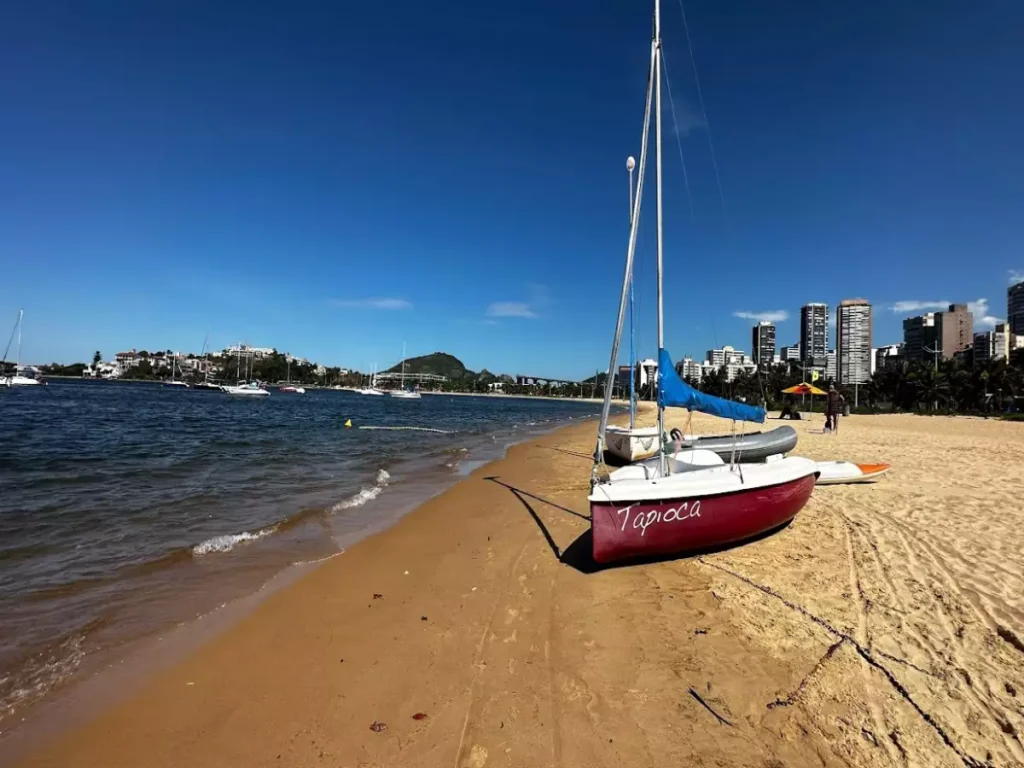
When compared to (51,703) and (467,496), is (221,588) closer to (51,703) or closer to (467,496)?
(51,703)

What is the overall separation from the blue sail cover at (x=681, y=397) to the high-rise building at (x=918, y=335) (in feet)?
370

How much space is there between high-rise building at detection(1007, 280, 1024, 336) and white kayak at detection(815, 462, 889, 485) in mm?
112915

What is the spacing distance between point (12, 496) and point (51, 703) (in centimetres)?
944

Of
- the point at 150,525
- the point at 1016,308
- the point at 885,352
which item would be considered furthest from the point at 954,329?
the point at 150,525

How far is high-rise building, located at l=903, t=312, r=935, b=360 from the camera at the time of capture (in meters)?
98.7

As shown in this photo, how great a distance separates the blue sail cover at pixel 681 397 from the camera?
27.6ft

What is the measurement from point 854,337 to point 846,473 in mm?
112601

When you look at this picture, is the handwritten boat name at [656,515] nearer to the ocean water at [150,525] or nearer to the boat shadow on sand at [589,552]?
the boat shadow on sand at [589,552]

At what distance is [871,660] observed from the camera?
4137 millimetres

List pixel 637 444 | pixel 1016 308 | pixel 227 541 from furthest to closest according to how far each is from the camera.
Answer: pixel 1016 308, pixel 637 444, pixel 227 541

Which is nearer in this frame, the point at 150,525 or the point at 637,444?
the point at 150,525

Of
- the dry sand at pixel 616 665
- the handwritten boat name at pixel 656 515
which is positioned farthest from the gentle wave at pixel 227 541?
the handwritten boat name at pixel 656 515

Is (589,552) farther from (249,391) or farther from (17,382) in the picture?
(17,382)

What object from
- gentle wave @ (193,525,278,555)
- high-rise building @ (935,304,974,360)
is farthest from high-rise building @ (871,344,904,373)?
gentle wave @ (193,525,278,555)
